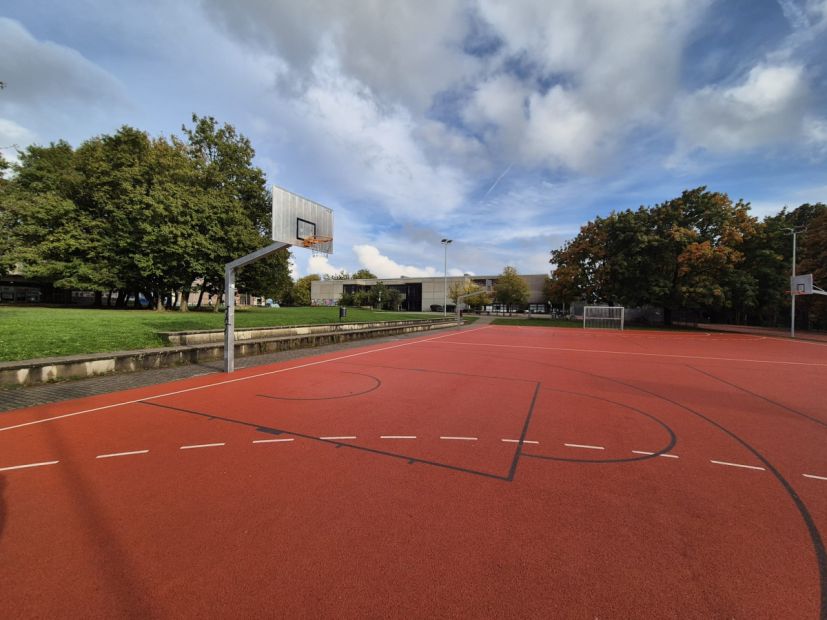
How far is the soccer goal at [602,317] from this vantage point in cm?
3775

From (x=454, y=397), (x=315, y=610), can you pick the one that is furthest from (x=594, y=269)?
(x=315, y=610)

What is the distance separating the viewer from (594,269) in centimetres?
4062

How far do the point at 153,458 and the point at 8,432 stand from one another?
2.97m

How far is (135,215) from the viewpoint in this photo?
1025 inches

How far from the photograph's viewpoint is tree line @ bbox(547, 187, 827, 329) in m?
33.1

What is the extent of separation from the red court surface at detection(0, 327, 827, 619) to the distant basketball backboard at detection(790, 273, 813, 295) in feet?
110

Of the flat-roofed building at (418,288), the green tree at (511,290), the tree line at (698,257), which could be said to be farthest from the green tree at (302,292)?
the tree line at (698,257)

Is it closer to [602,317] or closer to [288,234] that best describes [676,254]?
[602,317]

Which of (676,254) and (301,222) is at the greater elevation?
(676,254)

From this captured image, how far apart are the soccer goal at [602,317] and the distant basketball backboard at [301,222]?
107 feet

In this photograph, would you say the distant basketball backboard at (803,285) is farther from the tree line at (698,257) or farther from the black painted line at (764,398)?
the black painted line at (764,398)

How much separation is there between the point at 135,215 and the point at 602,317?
143 ft

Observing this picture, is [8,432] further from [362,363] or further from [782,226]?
[782,226]

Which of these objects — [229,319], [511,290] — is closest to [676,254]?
[511,290]
